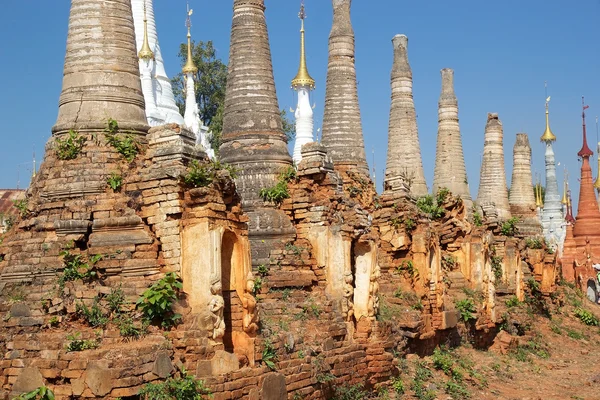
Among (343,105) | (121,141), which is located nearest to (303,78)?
(343,105)

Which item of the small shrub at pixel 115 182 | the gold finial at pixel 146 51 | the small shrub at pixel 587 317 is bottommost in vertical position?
the small shrub at pixel 587 317

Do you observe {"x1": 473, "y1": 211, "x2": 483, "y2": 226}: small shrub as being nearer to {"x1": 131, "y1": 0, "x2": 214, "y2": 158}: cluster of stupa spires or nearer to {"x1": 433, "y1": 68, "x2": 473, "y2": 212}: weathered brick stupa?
{"x1": 433, "y1": 68, "x2": 473, "y2": 212}: weathered brick stupa

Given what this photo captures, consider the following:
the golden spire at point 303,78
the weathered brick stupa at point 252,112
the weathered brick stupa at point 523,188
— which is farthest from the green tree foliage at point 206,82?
the weathered brick stupa at point 252,112

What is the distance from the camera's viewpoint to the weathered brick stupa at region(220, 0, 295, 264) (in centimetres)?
1625

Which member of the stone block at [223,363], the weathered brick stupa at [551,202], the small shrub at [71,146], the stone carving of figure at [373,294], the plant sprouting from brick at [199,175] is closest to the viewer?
the stone block at [223,363]

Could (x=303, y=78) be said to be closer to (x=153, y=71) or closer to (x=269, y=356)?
(x=153, y=71)

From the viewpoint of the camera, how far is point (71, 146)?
11750mm

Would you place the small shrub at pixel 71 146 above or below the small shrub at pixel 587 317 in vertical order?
above

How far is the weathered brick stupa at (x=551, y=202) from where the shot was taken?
143 feet

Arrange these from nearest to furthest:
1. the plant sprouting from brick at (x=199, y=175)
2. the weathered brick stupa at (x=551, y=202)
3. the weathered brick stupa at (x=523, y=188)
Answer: the plant sprouting from brick at (x=199, y=175) < the weathered brick stupa at (x=523, y=188) < the weathered brick stupa at (x=551, y=202)

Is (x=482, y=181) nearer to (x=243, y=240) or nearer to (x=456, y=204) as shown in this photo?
(x=456, y=204)

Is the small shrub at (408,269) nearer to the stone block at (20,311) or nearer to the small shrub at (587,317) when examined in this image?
the stone block at (20,311)

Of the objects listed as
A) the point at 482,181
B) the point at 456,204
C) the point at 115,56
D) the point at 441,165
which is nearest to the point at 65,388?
the point at 115,56

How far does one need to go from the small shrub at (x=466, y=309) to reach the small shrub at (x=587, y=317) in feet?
35.4
